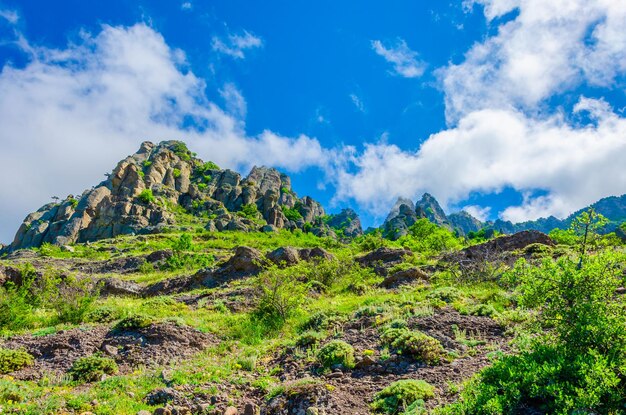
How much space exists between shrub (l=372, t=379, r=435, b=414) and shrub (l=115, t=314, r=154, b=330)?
10101 mm

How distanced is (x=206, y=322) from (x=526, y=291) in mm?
14286

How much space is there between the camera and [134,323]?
50.1 feet

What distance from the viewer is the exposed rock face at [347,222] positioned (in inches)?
5733

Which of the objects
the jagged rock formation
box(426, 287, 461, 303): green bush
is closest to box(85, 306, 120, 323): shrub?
box(426, 287, 461, 303): green bush

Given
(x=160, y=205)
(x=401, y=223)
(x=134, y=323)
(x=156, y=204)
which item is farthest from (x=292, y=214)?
(x=134, y=323)

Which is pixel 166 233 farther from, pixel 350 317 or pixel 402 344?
pixel 402 344

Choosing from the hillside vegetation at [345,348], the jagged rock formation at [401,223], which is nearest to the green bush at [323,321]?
the hillside vegetation at [345,348]

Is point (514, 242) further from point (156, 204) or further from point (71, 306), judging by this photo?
point (156, 204)

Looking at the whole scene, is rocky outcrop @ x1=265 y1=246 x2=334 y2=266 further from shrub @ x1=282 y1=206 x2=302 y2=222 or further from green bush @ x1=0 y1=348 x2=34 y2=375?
shrub @ x1=282 y1=206 x2=302 y2=222

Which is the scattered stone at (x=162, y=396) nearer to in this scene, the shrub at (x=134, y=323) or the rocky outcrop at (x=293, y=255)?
the shrub at (x=134, y=323)

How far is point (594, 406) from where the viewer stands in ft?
19.8

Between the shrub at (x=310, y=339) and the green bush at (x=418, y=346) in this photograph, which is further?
the shrub at (x=310, y=339)

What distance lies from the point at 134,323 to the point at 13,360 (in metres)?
4.10

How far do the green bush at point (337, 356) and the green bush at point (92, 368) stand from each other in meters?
6.05
